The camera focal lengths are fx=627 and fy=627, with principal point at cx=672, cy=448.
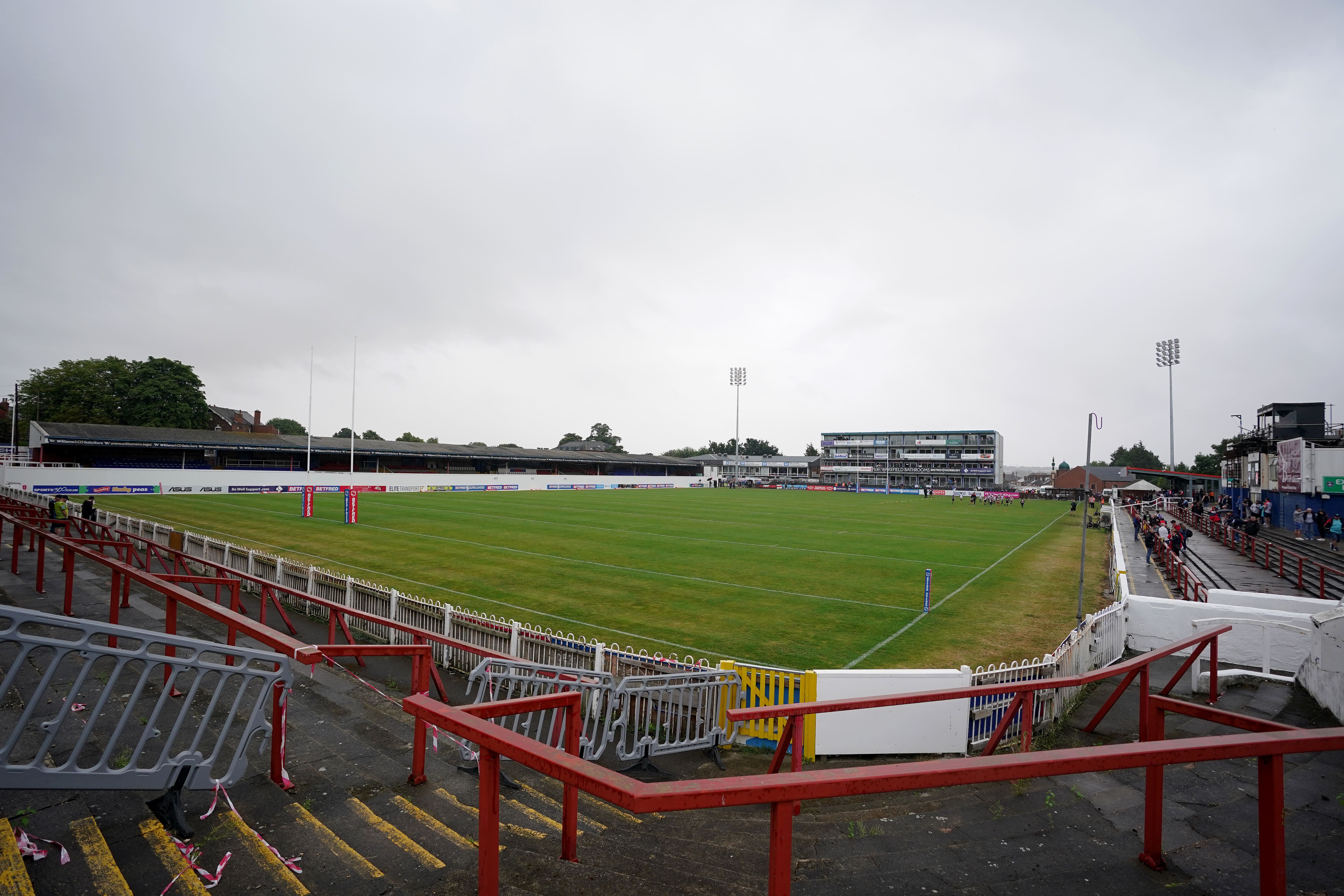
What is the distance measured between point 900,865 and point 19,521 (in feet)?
62.3

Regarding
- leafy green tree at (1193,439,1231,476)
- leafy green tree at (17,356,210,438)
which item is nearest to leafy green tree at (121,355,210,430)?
leafy green tree at (17,356,210,438)

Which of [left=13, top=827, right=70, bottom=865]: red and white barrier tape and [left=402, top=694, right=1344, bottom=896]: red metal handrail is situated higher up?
[left=402, top=694, right=1344, bottom=896]: red metal handrail

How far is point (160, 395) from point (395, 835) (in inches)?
3864

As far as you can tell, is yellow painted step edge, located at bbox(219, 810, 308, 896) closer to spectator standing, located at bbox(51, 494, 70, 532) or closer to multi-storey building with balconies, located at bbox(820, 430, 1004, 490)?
spectator standing, located at bbox(51, 494, 70, 532)

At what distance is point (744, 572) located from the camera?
871 inches

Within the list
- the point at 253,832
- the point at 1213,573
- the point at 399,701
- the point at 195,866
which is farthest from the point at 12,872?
the point at 1213,573

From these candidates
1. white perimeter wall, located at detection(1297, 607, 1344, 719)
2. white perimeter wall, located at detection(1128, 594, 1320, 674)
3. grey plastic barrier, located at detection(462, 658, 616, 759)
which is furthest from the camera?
white perimeter wall, located at detection(1128, 594, 1320, 674)

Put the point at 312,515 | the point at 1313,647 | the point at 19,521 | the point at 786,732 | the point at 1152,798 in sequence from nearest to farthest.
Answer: the point at 1152,798 < the point at 786,732 < the point at 1313,647 < the point at 19,521 < the point at 312,515

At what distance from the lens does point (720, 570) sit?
2261cm

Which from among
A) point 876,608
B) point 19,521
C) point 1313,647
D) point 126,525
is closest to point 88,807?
point 1313,647

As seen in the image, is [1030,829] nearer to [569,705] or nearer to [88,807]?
[569,705]

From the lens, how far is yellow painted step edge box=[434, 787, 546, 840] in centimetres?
446

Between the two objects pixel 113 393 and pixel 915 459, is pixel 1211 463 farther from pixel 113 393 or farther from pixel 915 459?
pixel 113 393

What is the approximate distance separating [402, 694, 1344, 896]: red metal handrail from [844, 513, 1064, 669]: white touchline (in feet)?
25.9
